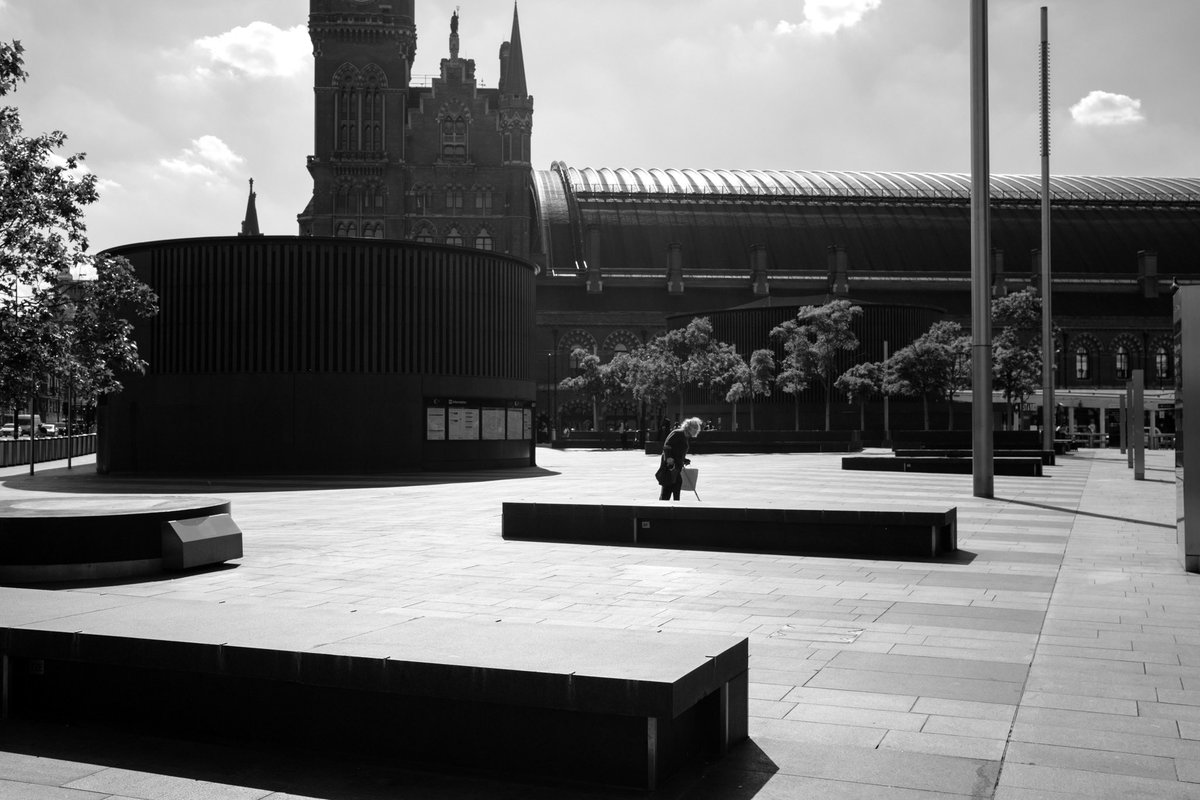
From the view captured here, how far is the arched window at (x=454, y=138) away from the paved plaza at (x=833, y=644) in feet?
239

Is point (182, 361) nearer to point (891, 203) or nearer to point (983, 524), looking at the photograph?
point (983, 524)

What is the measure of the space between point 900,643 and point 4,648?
5.53 meters

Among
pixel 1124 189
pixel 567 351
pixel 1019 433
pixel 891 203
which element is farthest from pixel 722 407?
pixel 1124 189

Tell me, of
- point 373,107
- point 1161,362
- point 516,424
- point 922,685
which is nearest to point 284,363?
point 516,424

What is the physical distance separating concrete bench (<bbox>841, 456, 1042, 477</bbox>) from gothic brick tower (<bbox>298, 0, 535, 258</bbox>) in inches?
2280

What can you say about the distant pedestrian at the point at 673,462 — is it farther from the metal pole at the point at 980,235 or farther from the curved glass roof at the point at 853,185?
the curved glass roof at the point at 853,185

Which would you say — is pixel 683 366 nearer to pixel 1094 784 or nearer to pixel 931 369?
pixel 931 369

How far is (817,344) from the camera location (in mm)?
66125

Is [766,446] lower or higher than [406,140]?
lower

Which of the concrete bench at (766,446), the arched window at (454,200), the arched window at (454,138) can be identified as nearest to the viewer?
the concrete bench at (766,446)

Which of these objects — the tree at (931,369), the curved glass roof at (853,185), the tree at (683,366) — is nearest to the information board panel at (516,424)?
the tree at (931,369)

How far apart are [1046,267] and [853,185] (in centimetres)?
7645

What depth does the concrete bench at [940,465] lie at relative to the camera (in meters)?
30.1

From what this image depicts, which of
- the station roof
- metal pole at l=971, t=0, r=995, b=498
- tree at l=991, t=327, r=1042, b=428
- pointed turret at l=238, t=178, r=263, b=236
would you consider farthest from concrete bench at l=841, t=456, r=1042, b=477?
pointed turret at l=238, t=178, r=263, b=236
